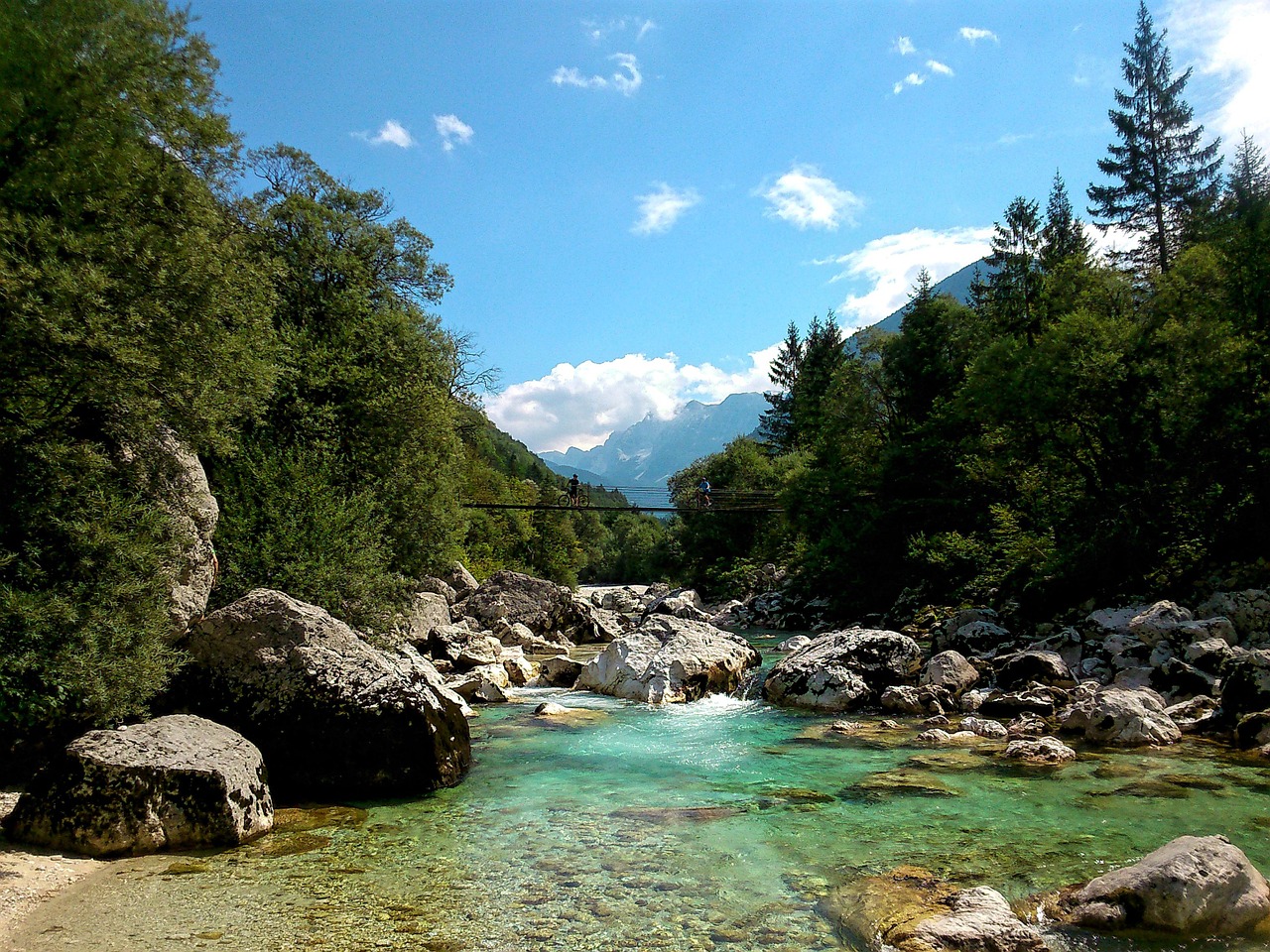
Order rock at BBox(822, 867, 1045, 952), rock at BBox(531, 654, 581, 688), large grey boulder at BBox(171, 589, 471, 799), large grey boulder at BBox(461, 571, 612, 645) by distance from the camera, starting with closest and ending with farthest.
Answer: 1. rock at BBox(822, 867, 1045, 952)
2. large grey boulder at BBox(171, 589, 471, 799)
3. rock at BBox(531, 654, 581, 688)
4. large grey boulder at BBox(461, 571, 612, 645)

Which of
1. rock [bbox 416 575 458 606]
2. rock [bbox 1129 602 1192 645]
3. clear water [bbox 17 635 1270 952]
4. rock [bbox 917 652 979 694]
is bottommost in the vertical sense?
clear water [bbox 17 635 1270 952]

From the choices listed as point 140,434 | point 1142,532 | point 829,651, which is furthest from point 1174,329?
point 140,434

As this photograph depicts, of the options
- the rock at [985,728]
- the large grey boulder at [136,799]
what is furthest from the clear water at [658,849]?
the rock at [985,728]

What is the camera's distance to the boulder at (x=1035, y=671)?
12.7 m

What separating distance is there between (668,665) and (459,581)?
50.4 ft

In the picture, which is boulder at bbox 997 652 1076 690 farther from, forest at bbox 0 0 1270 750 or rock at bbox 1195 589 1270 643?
forest at bbox 0 0 1270 750

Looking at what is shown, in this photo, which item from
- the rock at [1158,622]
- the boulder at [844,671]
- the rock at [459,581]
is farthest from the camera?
the rock at [459,581]

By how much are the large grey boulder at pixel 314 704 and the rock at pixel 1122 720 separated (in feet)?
26.2

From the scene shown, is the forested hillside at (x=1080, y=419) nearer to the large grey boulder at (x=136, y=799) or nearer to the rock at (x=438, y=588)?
the rock at (x=438, y=588)

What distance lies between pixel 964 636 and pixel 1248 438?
23.4 ft

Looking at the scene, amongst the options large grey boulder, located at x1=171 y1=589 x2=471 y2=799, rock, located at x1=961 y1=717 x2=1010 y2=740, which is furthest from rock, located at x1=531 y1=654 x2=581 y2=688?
rock, located at x1=961 y1=717 x2=1010 y2=740

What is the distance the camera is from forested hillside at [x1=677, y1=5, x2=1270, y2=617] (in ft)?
54.1

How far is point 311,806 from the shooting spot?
7.38m

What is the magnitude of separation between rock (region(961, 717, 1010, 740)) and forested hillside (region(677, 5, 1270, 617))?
27.9 ft
